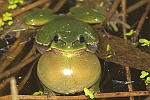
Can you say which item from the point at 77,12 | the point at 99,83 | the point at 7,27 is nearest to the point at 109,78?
the point at 99,83

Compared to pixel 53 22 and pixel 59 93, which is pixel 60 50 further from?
pixel 53 22

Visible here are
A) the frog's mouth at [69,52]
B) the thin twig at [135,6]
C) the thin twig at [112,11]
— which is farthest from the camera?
the thin twig at [135,6]

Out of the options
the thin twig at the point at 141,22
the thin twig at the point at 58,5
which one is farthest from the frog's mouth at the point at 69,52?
the thin twig at the point at 58,5

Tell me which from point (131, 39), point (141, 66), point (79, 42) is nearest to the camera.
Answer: point (79, 42)

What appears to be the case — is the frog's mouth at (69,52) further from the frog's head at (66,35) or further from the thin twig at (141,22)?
the thin twig at (141,22)

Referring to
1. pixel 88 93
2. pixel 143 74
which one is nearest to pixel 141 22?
pixel 143 74

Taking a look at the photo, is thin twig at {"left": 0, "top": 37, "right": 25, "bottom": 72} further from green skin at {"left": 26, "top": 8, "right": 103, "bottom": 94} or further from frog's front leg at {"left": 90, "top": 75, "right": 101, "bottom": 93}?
frog's front leg at {"left": 90, "top": 75, "right": 101, "bottom": 93}

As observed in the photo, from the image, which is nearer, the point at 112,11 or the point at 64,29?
the point at 64,29

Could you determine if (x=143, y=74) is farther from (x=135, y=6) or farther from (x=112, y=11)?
(x=135, y=6)
